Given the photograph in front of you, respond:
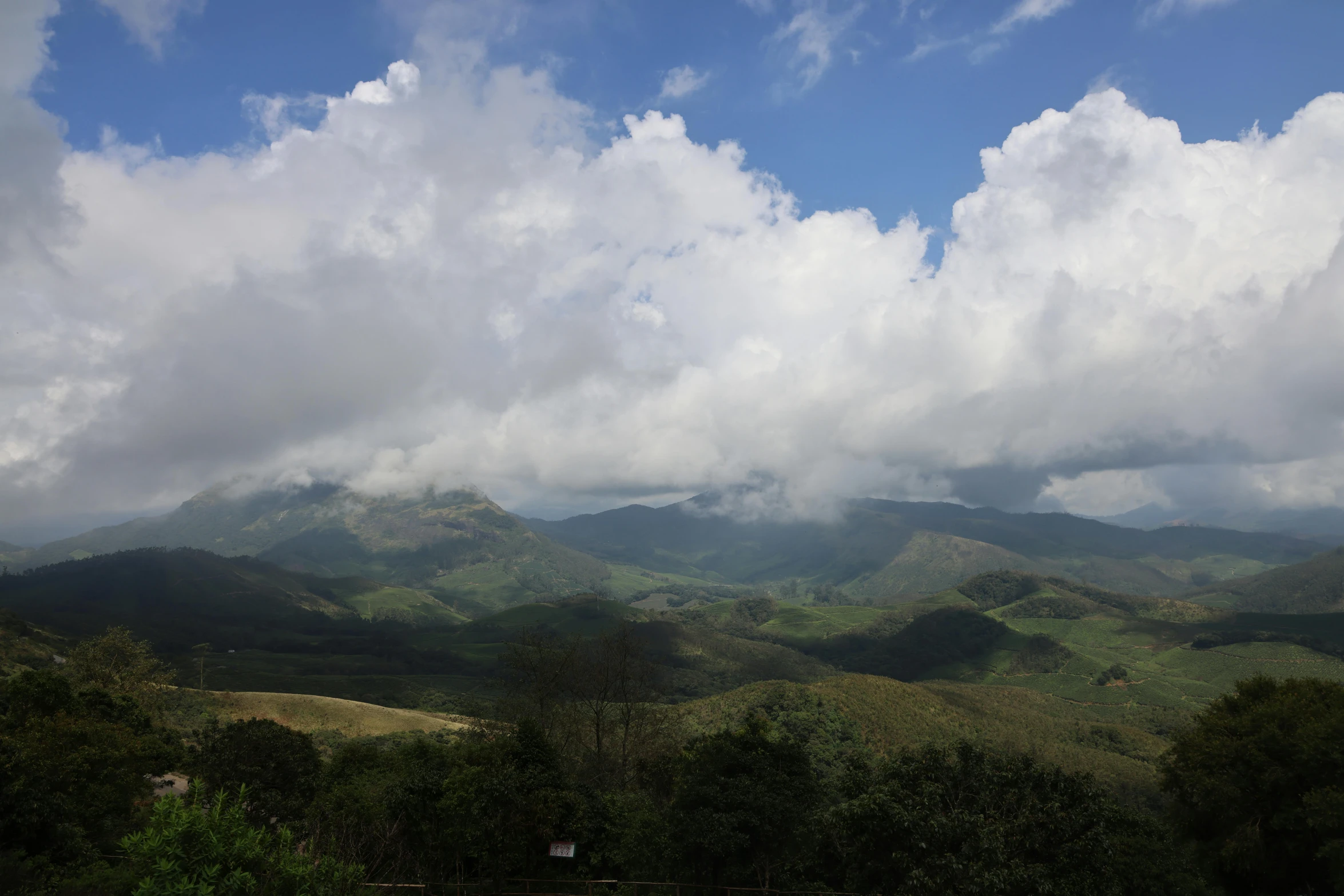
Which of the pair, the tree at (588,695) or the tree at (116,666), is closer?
the tree at (588,695)

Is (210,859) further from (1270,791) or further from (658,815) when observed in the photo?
(1270,791)

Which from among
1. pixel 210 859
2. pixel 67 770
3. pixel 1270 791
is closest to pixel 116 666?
pixel 67 770

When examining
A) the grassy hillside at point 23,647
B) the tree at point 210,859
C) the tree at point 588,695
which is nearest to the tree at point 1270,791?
the tree at point 588,695

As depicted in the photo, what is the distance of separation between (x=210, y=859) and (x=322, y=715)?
391 feet

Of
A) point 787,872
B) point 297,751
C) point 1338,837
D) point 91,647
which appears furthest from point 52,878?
point 91,647

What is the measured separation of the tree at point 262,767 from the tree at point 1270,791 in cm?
5927

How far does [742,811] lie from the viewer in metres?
34.7

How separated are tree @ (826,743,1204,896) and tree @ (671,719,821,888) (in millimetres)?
3275

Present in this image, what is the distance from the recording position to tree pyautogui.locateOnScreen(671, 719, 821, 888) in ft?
112

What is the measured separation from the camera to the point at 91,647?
78938 mm

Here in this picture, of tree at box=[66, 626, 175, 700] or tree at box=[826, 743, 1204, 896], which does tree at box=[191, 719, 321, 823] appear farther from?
tree at box=[66, 626, 175, 700]

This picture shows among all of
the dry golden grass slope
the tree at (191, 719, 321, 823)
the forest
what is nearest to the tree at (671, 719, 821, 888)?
the forest

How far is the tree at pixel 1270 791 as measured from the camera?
37594 mm

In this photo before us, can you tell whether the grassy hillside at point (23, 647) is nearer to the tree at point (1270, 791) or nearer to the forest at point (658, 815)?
the forest at point (658, 815)
